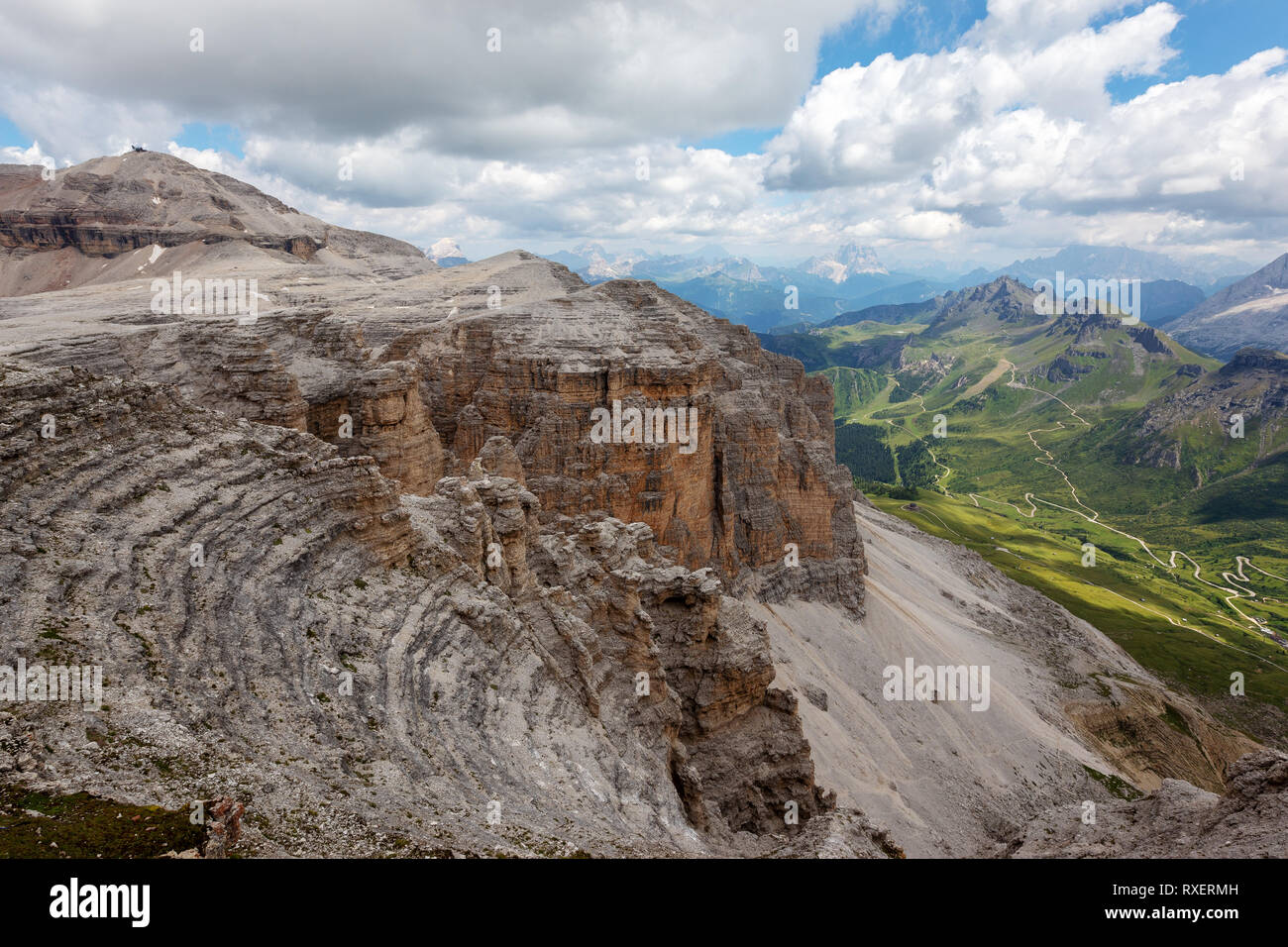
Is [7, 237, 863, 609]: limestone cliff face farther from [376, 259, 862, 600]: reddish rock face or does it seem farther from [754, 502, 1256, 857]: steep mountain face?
[754, 502, 1256, 857]: steep mountain face

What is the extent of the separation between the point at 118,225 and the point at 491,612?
173 meters

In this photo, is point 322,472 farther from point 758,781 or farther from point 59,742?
point 758,781

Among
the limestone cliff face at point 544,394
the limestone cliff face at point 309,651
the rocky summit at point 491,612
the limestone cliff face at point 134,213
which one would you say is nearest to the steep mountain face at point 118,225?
the limestone cliff face at point 134,213

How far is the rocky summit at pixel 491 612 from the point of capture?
16875mm

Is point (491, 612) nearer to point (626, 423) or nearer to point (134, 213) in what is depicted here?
point (626, 423)

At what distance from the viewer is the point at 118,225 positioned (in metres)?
146

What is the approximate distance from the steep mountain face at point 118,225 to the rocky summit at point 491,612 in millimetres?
66494

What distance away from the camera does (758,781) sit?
38.2m

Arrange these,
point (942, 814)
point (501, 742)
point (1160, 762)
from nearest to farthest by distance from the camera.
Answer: point (501, 742) → point (942, 814) → point (1160, 762)

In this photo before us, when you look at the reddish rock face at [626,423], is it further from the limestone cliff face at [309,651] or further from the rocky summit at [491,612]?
the limestone cliff face at [309,651]

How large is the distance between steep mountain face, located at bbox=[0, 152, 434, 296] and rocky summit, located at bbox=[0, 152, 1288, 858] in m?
66.5

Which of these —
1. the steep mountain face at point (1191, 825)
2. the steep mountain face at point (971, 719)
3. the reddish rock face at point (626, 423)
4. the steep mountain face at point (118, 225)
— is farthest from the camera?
the steep mountain face at point (118, 225)
